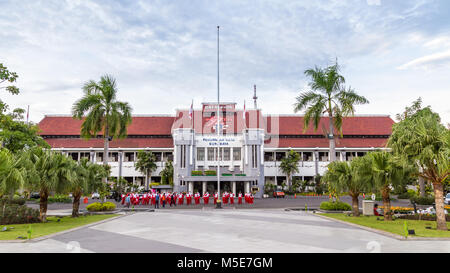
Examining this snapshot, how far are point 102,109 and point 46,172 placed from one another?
39.0ft

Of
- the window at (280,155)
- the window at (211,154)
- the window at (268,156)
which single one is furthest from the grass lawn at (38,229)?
the window at (280,155)

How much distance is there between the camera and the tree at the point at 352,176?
18.2 m

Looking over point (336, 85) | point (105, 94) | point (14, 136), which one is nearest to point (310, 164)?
point (336, 85)

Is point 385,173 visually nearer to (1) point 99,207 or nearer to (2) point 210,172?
(1) point 99,207

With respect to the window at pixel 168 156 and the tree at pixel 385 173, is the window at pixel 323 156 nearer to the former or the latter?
the window at pixel 168 156

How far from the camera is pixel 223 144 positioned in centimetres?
4909

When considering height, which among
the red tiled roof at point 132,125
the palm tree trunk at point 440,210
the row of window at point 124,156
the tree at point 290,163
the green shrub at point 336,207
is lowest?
the green shrub at point 336,207

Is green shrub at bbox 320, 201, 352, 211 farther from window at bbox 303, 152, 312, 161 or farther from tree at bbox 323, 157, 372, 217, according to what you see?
window at bbox 303, 152, 312, 161

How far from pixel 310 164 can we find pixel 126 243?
46.3m

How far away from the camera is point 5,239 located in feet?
36.4

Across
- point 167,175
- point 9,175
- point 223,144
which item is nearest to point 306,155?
Answer: point 223,144

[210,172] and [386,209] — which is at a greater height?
[210,172]

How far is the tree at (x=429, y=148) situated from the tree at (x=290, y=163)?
114 feet
